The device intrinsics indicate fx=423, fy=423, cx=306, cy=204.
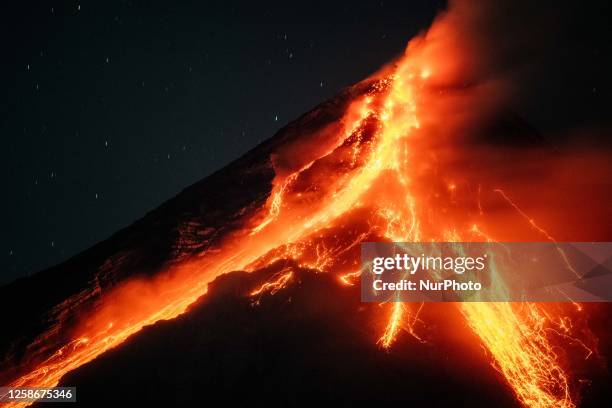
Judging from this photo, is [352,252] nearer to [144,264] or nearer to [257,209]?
[257,209]

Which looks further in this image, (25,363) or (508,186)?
(508,186)

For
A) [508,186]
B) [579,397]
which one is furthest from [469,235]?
[579,397]

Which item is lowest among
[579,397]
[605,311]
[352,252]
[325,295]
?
[579,397]

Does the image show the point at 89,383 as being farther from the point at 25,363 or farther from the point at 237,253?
the point at 237,253

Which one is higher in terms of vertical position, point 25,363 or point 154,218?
point 154,218

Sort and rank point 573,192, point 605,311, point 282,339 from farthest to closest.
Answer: point 573,192 < point 605,311 < point 282,339

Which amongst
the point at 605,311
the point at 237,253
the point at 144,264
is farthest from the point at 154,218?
the point at 605,311

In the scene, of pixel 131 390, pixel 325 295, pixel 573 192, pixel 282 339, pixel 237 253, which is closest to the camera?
pixel 131 390
